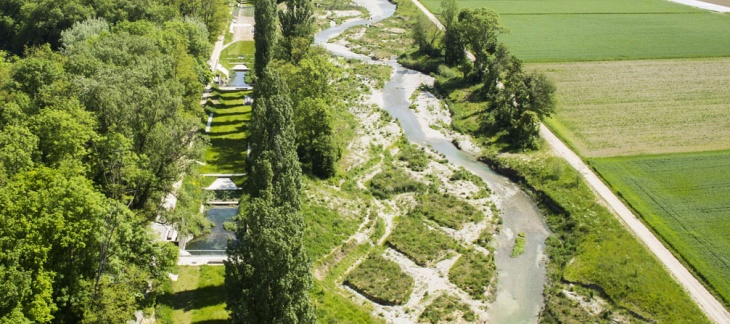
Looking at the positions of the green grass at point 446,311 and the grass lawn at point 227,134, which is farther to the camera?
the grass lawn at point 227,134

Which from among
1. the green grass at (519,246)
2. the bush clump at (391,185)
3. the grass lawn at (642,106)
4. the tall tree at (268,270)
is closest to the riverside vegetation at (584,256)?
the green grass at (519,246)

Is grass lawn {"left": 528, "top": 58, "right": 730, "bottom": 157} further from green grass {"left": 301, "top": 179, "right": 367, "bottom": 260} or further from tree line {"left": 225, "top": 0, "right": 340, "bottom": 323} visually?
tree line {"left": 225, "top": 0, "right": 340, "bottom": 323}

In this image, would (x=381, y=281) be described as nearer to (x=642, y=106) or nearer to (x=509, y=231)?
(x=509, y=231)

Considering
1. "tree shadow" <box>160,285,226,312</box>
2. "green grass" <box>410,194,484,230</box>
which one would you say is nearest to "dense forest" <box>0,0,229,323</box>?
"tree shadow" <box>160,285,226,312</box>

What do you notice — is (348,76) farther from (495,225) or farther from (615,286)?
(615,286)

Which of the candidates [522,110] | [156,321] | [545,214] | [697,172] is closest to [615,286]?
[545,214]

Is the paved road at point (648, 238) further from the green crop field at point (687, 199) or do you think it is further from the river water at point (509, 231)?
the river water at point (509, 231)
